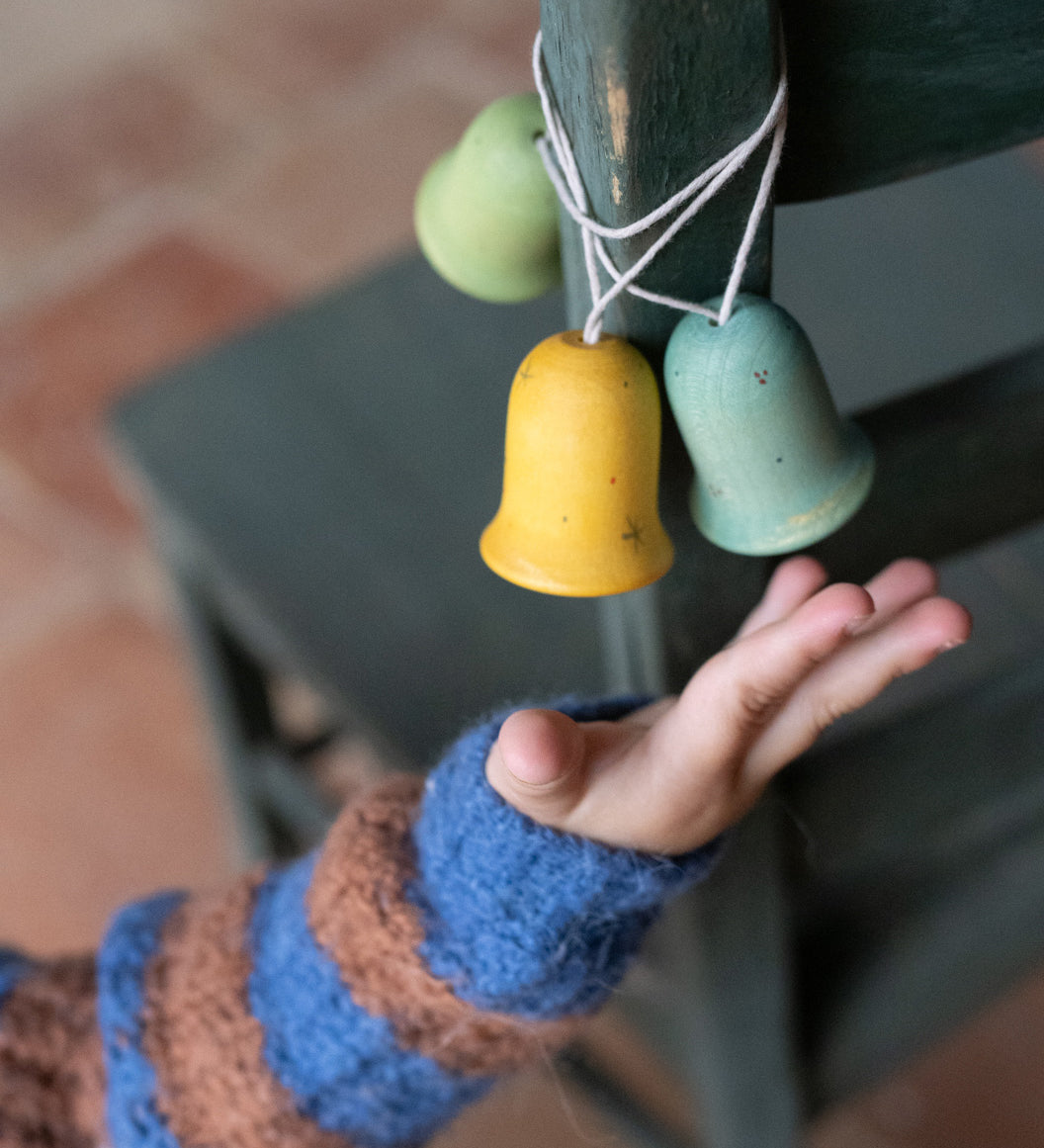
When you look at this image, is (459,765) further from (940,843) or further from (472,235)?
(940,843)

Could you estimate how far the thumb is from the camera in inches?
13.4

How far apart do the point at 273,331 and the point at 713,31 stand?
599 mm

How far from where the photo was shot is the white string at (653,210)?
0.29m

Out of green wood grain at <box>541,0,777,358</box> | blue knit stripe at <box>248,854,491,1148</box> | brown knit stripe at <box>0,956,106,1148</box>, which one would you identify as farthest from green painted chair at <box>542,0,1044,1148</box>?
brown knit stripe at <box>0,956,106,1148</box>

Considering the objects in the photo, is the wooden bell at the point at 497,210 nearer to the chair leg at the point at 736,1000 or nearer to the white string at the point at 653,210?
the white string at the point at 653,210

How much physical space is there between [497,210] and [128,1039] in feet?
1.06


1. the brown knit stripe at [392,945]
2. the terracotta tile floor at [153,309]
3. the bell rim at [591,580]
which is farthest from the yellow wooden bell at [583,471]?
the terracotta tile floor at [153,309]

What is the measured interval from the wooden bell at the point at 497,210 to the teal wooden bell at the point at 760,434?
2.8 inches

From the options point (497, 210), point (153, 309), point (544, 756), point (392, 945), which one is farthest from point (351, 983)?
point (153, 309)

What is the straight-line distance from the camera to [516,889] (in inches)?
15.3

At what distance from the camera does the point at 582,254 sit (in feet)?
1.11

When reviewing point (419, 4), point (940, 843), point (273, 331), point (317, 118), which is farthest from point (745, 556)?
point (419, 4)

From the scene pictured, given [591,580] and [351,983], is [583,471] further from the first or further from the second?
[351,983]

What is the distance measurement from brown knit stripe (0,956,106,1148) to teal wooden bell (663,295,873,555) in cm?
32
